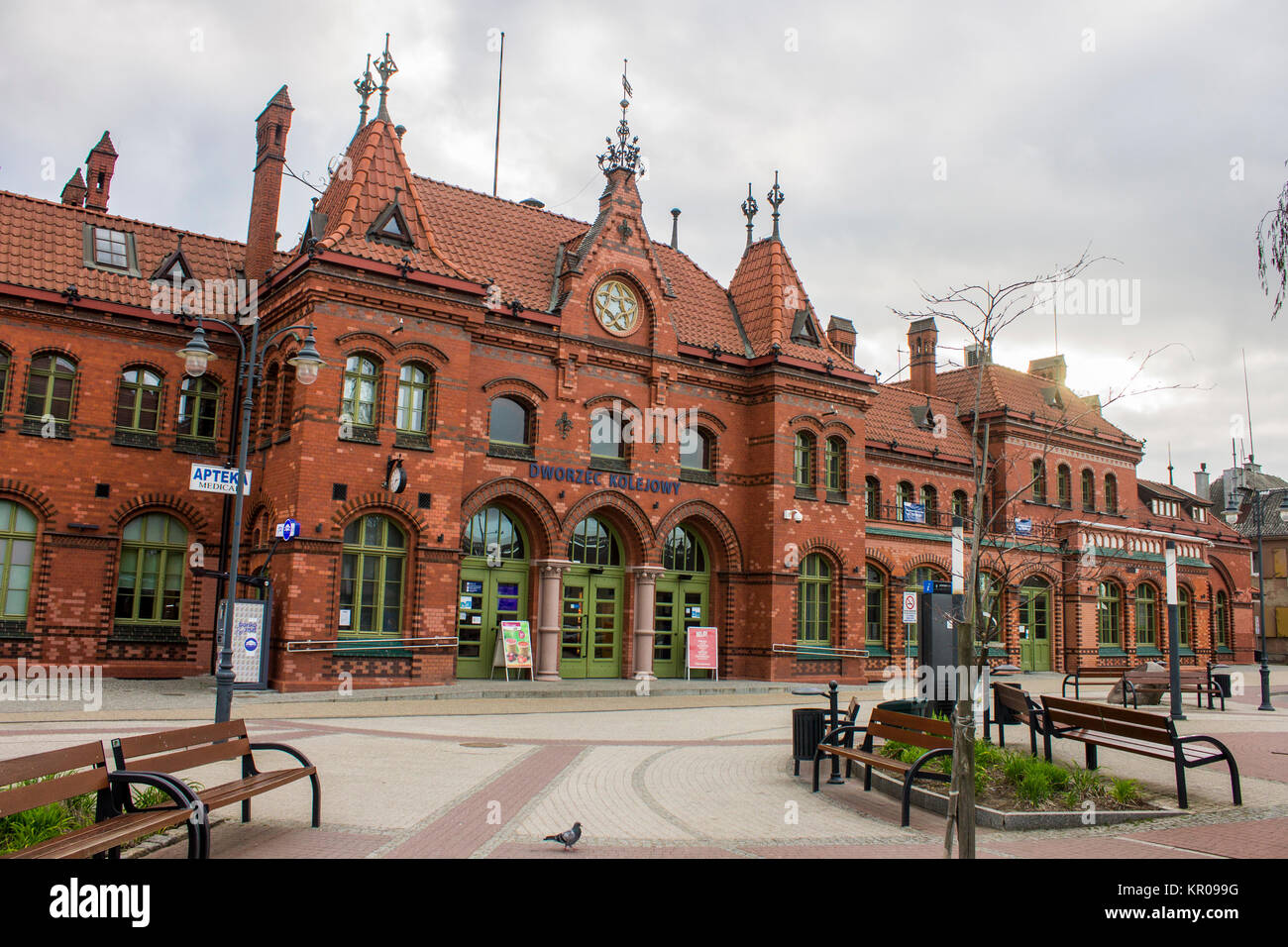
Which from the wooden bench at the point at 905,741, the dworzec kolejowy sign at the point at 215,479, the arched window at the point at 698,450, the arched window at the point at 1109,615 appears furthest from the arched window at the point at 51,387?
the arched window at the point at 1109,615

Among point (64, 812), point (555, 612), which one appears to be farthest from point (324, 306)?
point (64, 812)

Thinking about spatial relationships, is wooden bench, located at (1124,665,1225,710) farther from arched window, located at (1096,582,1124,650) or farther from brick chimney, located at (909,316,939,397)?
brick chimney, located at (909,316,939,397)

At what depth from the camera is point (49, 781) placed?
5.51 meters

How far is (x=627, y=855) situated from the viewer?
23.0 feet

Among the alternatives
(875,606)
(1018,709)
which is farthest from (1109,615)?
(1018,709)

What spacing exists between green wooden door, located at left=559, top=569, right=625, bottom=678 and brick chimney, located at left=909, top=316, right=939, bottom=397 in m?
20.0

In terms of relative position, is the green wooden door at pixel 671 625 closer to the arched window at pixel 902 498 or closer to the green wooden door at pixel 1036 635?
the arched window at pixel 902 498

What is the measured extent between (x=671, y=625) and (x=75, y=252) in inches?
664

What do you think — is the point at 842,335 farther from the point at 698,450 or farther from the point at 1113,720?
the point at 1113,720

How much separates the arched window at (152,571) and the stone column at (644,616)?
34.8 ft

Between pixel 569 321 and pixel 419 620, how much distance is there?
827cm

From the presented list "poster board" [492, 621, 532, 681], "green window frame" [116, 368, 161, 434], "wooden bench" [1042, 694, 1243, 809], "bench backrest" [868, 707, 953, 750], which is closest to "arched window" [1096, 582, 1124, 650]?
"poster board" [492, 621, 532, 681]
